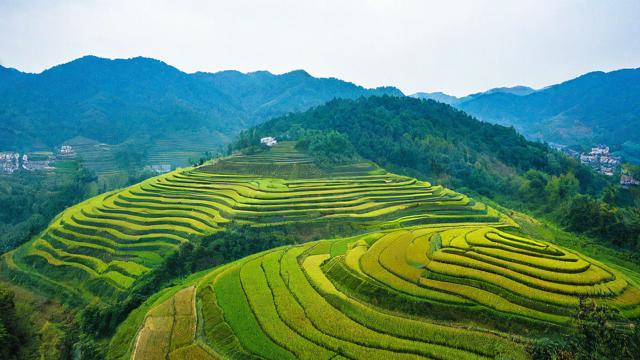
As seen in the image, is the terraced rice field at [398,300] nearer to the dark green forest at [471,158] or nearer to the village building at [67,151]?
the dark green forest at [471,158]

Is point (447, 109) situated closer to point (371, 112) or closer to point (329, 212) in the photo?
point (371, 112)

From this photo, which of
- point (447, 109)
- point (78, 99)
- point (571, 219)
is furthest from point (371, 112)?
point (78, 99)

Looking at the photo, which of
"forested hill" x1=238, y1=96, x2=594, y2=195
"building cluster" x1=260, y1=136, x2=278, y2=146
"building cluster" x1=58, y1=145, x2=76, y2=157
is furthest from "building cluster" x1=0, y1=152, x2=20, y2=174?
"building cluster" x1=260, y1=136, x2=278, y2=146

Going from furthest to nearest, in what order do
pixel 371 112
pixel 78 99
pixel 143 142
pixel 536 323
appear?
pixel 78 99, pixel 143 142, pixel 371 112, pixel 536 323

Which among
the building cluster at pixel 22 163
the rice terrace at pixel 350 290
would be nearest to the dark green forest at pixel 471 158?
the rice terrace at pixel 350 290

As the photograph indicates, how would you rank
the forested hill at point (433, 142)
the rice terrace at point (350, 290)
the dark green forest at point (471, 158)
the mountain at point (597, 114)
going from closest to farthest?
the rice terrace at point (350, 290), the dark green forest at point (471, 158), the forested hill at point (433, 142), the mountain at point (597, 114)

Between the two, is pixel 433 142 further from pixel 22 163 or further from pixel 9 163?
pixel 9 163

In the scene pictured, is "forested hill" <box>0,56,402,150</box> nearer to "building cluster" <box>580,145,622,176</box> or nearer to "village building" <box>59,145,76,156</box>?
"village building" <box>59,145,76,156</box>

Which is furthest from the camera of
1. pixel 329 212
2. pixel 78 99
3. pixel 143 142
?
pixel 78 99
